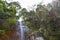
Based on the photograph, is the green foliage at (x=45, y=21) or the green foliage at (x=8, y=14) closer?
the green foliage at (x=45, y=21)

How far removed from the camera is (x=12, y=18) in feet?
7.58

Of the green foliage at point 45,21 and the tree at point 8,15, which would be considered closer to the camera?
the green foliage at point 45,21

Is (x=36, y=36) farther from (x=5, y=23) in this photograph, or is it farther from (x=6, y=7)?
(x=6, y=7)

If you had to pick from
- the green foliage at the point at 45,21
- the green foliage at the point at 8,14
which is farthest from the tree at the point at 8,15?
the green foliage at the point at 45,21

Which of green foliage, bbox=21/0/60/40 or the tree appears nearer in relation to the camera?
green foliage, bbox=21/0/60/40

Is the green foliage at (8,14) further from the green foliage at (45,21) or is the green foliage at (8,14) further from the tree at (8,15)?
the green foliage at (45,21)

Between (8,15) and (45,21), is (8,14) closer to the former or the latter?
(8,15)

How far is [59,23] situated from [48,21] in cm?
17

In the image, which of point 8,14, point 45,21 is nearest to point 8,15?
point 8,14

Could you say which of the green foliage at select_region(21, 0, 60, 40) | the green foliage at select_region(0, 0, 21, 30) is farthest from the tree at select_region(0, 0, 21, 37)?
the green foliage at select_region(21, 0, 60, 40)

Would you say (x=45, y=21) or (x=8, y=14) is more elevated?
(x=8, y=14)

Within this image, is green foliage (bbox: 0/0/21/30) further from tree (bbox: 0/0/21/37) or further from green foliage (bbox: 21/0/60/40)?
green foliage (bbox: 21/0/60/40)

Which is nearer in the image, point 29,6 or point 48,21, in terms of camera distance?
point 48,21

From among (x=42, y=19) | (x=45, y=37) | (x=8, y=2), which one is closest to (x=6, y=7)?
(x=8, y=2)
